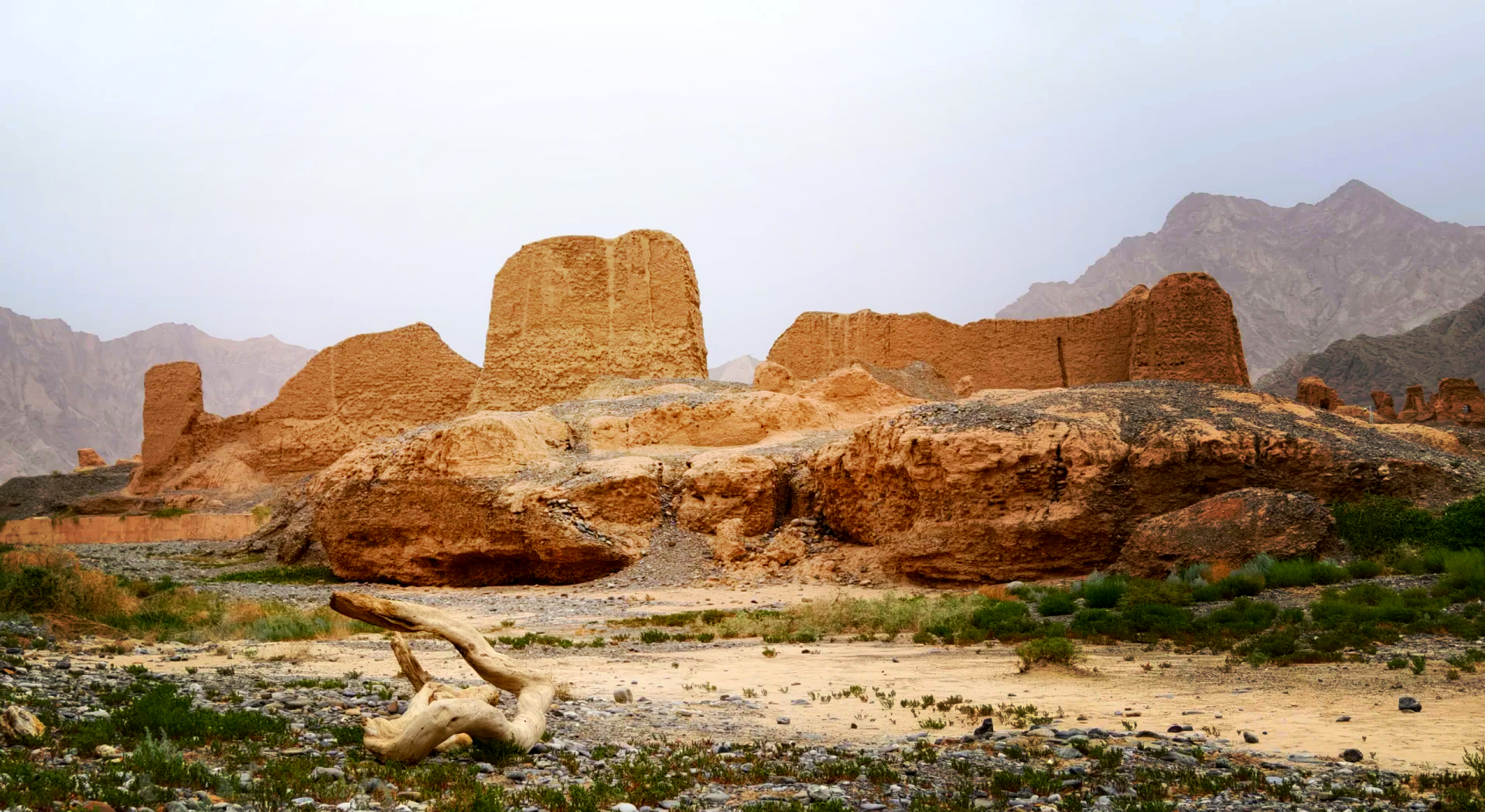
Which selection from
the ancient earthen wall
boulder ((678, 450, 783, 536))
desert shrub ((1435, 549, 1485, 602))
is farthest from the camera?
the ancient earthen wall

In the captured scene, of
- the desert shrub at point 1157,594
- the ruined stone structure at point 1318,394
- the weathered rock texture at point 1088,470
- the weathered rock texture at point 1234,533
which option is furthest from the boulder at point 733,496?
the ruined stone structure at point 1318,394

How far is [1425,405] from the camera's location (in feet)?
161

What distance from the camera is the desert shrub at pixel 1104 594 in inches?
481

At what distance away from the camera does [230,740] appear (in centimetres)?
598

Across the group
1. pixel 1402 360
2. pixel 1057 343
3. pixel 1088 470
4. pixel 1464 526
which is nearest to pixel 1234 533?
pixel 1088 470

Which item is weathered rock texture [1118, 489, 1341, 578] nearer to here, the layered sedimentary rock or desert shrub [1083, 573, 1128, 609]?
desert shrub [1083, 573, 1128, 609]

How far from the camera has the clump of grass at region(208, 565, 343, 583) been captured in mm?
21344

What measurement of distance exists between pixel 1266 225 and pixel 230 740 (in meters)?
152

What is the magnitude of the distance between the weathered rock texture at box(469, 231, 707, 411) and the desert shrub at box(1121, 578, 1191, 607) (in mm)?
21581

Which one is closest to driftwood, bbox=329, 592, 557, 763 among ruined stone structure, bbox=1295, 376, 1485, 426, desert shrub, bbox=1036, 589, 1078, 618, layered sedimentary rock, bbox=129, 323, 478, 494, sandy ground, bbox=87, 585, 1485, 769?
sandy ground, bbox=87, 585, 1485, 769

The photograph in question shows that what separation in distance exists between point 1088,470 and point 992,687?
27.4 feet

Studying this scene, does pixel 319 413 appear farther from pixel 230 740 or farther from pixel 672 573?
pixel 230 740

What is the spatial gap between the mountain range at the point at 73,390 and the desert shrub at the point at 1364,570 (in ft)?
388

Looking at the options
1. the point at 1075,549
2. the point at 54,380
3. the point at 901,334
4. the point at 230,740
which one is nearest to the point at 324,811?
the point at 230,740
